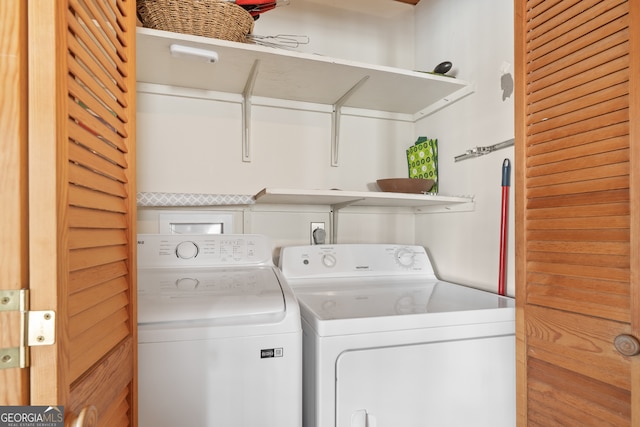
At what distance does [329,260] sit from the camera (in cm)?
162

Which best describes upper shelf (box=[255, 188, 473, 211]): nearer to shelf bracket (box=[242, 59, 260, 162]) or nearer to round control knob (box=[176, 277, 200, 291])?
shelf bracket (box=[242, 59, 260, 162])

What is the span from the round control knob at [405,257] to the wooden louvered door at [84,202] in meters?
1.27

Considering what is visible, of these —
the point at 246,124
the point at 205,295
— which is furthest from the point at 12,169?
the point at 246,124

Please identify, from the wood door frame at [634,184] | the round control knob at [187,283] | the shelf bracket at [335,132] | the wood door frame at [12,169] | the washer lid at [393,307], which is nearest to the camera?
the wood door frame at [12,169]

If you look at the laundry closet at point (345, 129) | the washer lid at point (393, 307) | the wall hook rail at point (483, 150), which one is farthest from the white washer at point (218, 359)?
the wall hook rail at point (483, 150)

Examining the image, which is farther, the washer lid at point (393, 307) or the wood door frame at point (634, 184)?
the washer lid at point (393, 307)

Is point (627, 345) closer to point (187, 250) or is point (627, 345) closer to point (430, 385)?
→ point (430, 385)

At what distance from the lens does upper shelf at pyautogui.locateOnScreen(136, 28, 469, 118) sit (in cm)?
127

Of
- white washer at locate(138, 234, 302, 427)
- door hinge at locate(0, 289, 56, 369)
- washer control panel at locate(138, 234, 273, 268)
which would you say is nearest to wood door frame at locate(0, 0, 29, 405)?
door hinge at locate(0, 289, 56, 369)

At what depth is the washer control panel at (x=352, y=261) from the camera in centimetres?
157

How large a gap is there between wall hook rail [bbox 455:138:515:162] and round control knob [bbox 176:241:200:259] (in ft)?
4.40

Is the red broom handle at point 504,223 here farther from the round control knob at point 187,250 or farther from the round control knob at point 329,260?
the round control knob at point 187,250

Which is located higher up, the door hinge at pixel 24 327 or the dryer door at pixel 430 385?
the door hinge at pixel 24 327

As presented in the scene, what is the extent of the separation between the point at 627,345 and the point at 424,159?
1.31 meters
